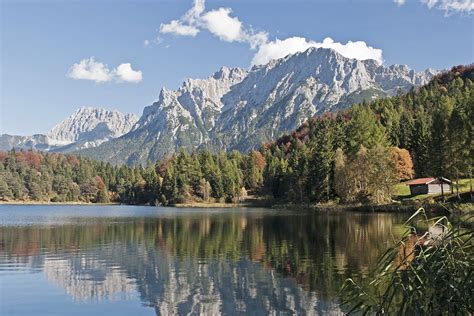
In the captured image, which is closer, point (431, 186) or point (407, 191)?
point (431, 186)

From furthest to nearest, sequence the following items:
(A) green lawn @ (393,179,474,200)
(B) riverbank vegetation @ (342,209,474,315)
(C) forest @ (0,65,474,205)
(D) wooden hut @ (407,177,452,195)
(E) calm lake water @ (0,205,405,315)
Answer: (D) wooden hut @ (407,177,452,195)
(A) green lawn @ (393,179,474,200)
(C) forest @ (0,65,474,205)
(E) calm lake water @ (0,205,405,315)
(B) riverbank vegetation @ (342,209,474,315)

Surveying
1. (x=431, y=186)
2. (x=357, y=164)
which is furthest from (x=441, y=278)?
(x=431, y=186)

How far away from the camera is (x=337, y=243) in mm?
48594

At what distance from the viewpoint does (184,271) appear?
115ft

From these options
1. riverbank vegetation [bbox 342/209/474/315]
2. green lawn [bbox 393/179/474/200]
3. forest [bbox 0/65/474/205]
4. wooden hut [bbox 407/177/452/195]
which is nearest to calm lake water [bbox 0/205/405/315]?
riverbank vegetation [bbox 342/209/474/315]

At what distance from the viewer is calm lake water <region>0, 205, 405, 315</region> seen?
2555 cm

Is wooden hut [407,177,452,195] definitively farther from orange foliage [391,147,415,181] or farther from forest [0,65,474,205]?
orange foliage [391,147,415,181]

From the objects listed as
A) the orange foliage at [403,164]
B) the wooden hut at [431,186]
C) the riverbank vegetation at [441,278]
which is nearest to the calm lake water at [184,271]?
the riverbank vegetation at [441,278]

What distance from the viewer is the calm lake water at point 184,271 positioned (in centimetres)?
2555

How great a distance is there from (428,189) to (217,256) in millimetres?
75241

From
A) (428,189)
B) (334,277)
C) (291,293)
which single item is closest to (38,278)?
(291,293)

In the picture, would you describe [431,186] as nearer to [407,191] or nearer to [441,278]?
[407,191]

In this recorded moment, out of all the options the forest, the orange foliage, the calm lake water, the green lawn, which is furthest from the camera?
the orange foliage

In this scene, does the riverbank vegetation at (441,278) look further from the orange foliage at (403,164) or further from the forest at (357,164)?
the orange foliage at (403,164)
